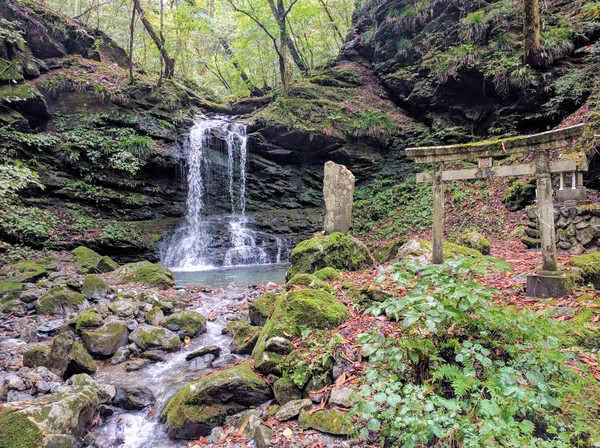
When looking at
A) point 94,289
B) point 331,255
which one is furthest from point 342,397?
point 94,289

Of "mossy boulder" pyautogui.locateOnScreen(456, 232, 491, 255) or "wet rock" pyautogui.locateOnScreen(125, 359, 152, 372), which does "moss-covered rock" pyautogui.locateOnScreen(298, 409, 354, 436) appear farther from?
"mossy boulder" pyautogui.locateOnScreen(456, 232, 491, 255)

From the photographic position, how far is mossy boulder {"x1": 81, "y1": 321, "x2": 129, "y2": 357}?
443cm

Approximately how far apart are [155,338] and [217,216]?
33.4 feet

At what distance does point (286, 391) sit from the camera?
9.94 feet

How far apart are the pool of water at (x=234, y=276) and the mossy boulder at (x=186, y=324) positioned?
310 cm

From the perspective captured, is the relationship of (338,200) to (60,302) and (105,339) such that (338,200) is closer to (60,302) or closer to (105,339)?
(105,339)

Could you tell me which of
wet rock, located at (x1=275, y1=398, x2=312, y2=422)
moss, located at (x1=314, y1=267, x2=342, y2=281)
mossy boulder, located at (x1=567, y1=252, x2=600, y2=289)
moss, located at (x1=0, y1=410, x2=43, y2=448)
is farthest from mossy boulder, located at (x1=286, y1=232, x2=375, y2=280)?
moss, located at (x1=0, y1=410, x2=43, y2=448)

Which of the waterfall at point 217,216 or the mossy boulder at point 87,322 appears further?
the waterfall at point 217,216

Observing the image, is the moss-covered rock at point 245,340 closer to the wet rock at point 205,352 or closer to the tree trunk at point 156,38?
the wet rock at point 205,352

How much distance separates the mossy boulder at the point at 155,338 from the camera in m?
4.70

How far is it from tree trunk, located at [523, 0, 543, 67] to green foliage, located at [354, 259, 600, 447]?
464 inches

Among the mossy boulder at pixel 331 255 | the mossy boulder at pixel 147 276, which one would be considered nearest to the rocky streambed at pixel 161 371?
the mossy boulder at pixel 331 255

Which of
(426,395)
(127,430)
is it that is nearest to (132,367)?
(127,430)

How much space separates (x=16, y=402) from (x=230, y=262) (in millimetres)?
9408
